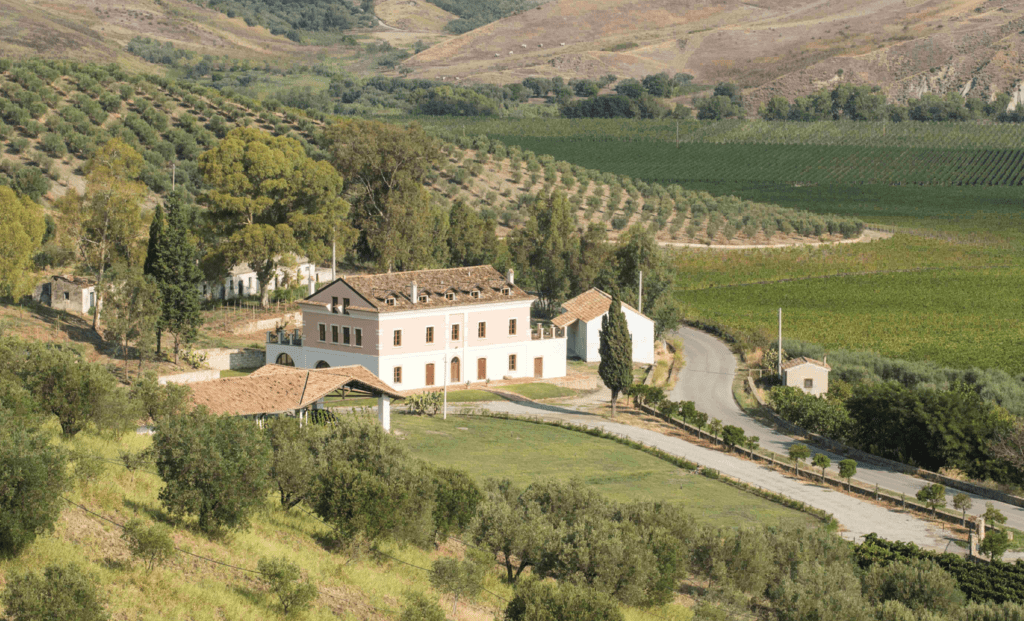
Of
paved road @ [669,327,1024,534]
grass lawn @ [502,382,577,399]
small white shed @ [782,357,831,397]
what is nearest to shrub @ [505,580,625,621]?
paved road @ [669,327,1024,534]

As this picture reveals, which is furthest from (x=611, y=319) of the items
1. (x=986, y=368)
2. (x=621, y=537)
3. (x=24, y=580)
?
(x=24, y=580)

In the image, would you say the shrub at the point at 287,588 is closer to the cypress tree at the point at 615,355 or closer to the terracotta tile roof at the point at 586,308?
the cypress tree at the point at 615,355

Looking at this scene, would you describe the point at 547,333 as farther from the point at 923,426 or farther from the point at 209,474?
the point at 209,474

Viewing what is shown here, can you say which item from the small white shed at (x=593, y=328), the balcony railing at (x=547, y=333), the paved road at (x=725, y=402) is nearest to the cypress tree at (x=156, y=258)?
the balcony railing at (x=547, y=333)

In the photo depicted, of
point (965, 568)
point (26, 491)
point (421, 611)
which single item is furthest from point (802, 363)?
point (26, 491)

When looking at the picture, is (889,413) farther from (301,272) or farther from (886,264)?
(886,264)

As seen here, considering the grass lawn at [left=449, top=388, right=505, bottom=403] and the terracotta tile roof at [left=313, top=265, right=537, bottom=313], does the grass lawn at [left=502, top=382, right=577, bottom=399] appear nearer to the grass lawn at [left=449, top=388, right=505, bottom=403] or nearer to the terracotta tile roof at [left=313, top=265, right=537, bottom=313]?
the grass lawn at [left=449, top=388, right=505, bottom=403]

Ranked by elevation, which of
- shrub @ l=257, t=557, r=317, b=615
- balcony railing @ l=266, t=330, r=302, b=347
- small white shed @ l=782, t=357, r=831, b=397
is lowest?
shrub @ l=257, t=557, r=317, b=615

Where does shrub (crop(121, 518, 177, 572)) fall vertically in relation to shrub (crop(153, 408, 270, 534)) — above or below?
below
